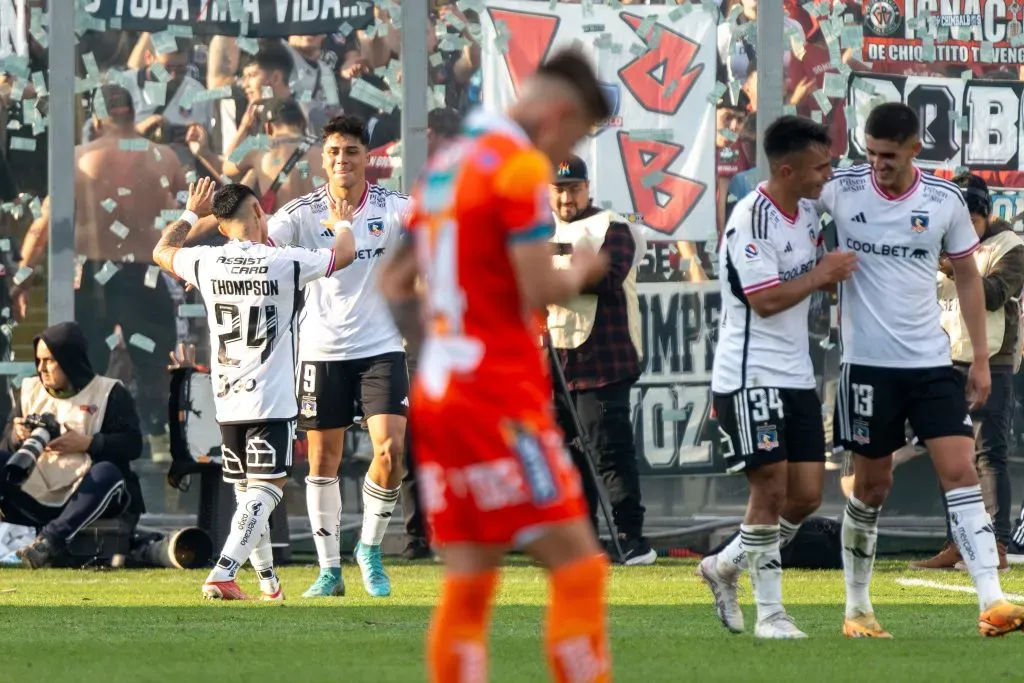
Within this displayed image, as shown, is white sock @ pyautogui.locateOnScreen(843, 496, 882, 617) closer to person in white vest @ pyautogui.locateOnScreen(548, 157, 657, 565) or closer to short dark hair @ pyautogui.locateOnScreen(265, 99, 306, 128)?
person in white vest @ pyautogui.locateOnScreen(548, 157, 657, 565)

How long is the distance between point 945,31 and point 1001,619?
23.0 feet

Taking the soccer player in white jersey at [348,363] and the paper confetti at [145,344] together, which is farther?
the paper confetti at [145,344]

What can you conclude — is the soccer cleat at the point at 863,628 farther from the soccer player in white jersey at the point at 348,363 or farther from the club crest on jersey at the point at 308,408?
the club crest on jersey at the point at 308,408

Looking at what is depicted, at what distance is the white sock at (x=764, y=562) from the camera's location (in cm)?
791

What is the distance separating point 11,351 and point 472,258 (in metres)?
9.46

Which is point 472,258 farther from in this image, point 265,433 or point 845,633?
point 265,433

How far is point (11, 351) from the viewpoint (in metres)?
13.3

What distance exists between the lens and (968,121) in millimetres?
13906

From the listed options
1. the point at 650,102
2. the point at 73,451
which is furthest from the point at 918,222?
the point at 73,451

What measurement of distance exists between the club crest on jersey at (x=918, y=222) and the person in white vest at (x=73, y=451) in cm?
585

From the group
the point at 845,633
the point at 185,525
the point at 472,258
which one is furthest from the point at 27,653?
the point at 185,525

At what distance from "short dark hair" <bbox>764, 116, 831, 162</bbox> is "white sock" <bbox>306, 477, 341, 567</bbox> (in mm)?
3436

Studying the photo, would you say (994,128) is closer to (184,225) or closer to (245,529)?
(184,225)

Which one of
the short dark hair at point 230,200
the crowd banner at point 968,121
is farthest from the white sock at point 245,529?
the crowd banner at point 968,121
